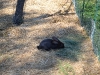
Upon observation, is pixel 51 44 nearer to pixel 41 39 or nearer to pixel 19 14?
pixel 41 39

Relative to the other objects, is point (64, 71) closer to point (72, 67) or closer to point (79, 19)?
point (72, 67)

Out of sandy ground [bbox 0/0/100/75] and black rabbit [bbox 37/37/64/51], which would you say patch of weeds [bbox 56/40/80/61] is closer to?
sandy ground [bbox 0/0/100/75]

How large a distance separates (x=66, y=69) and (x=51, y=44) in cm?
88

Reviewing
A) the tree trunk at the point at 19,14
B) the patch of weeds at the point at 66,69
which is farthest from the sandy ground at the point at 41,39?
the tree trunk at the point at 19,14

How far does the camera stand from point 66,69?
5941 millimetres

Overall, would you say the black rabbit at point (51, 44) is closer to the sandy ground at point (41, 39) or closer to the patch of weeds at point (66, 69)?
the sandy ground at point (41, 39)

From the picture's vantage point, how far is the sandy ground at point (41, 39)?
6.02 meters

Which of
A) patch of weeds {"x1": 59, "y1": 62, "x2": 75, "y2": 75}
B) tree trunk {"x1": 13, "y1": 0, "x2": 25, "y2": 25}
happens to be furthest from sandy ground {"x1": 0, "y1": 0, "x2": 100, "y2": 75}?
tree trunk {"x1": 13, "y1": 0, "x2": 25, "y2": 25}

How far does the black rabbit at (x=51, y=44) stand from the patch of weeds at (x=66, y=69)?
2.07 feet

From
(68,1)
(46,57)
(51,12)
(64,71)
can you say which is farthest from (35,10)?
(64,71)

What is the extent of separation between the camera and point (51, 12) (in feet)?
28.3

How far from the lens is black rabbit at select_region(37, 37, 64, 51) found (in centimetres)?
658

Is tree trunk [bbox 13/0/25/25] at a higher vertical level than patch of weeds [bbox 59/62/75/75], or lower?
higher

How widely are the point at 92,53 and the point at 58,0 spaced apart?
3327 mm
